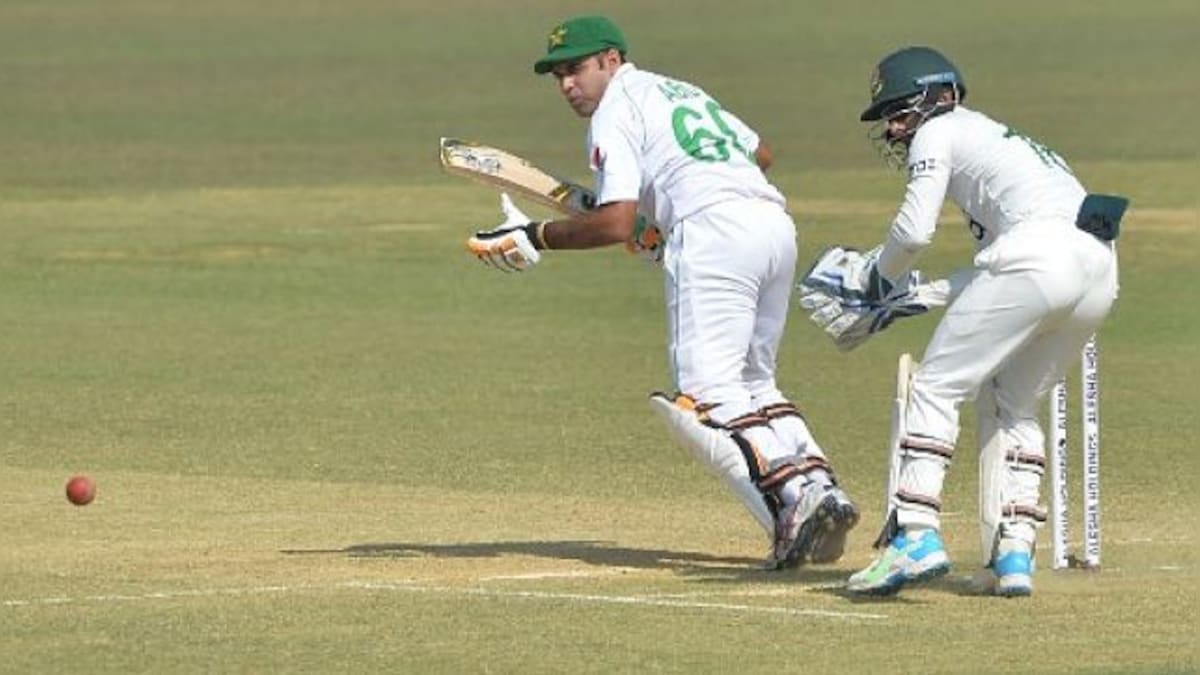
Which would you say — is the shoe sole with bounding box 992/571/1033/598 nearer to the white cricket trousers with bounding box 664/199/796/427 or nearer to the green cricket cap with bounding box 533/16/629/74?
the white cricket trousers with bounding box 664/199/796/427

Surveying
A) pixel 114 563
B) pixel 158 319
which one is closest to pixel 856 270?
pixel 114 563

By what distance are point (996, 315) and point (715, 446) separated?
4.03 feet

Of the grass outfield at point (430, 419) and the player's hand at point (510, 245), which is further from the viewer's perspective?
the player's hand at point (510, 245)

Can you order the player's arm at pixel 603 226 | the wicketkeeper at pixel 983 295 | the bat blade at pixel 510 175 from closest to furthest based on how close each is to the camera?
1. the wicketkeeper at pixel 983 295
2. the player's arm at pixel 603 226
3. the bat blade at pixel 510 175

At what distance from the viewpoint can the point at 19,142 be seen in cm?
3916

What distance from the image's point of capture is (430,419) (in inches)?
659

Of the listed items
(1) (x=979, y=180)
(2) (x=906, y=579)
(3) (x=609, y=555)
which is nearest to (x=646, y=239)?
(3) (x=609, y=555)

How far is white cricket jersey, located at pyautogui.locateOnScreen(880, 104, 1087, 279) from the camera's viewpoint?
10562 mm

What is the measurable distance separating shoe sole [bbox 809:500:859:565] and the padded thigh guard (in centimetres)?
21

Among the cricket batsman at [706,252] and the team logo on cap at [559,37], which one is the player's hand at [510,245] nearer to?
the cricket batsman at [706,252]

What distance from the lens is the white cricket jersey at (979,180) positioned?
10.6 meters

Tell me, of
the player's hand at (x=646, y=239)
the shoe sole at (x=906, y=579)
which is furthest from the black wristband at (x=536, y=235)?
the shoe sole at (x=906, y=579)

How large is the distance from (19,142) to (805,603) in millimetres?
29596

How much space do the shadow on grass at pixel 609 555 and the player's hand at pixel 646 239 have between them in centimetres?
102
